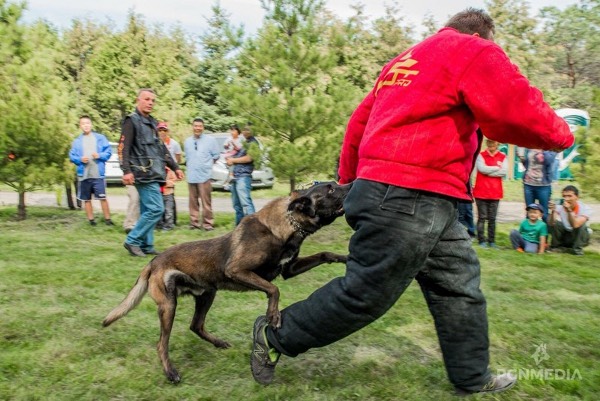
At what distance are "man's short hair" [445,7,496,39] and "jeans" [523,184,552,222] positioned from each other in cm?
660

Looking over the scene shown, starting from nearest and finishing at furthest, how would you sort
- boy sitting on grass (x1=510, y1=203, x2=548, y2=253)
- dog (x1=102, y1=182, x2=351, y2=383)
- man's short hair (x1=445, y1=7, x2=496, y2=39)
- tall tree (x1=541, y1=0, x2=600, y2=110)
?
man's short hair (x1=445, y1=7, x2=496, y2=39) → dog (x1=102, y1=182, x2=351, y2=383) → boy sitting on grass (x1=510, y1=203, x2=548, y2=253) → tall tree (x1=541, y1=0, x2=600, y2=110)

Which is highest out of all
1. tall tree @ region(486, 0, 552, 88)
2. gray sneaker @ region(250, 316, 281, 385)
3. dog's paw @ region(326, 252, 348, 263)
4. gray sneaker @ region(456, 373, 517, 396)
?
tall tree @ region(486, 0, 552, 88)

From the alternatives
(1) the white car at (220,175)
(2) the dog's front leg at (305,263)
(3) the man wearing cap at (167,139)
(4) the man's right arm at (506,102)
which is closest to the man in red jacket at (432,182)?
(4) the man's right arm at (506,102)

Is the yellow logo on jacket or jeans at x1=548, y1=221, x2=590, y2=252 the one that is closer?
the yellow logo on jacket

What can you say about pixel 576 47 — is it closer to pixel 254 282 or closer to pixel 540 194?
pixel 540 194

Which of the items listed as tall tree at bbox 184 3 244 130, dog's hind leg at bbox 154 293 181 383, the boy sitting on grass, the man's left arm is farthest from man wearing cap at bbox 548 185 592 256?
tall tree at bbox 184 3 244 130

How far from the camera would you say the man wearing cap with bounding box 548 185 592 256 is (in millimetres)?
8266

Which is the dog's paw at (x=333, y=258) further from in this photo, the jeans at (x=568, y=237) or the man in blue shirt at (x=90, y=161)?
the man in blue shirt at (x=90, y=161)

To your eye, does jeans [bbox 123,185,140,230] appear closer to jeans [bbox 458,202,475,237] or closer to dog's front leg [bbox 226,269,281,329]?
jeans [bbox 458,202,475,237]

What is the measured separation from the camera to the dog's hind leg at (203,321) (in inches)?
155

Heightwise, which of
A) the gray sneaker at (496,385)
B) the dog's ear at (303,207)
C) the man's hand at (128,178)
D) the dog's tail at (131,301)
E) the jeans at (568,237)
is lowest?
the jeans at (568,237)

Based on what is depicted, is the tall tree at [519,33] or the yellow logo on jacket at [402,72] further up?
the tall tree at [519,33]

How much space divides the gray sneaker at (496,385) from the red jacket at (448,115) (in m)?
1.19

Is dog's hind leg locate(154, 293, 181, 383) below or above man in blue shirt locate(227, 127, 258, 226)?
below
